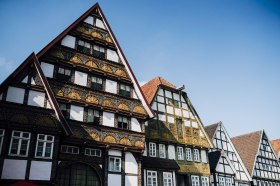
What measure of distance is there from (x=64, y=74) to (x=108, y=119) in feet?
13.4

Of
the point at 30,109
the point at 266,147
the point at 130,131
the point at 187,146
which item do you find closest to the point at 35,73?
the point at 30,109

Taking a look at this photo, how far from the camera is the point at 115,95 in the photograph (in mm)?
18875

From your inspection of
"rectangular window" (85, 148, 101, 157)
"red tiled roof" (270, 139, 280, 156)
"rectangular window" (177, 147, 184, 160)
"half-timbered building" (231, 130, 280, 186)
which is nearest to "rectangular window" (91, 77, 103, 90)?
"rectangular window" (85, 148, 101, 157)

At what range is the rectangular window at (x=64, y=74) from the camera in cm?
1736

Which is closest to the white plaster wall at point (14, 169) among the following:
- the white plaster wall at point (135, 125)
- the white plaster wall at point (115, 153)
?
the white plaster wall at point (115, 153)

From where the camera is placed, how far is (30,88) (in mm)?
15320

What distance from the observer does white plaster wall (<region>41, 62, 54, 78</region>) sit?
16.8 metres

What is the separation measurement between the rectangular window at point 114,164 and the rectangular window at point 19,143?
17.5 feet

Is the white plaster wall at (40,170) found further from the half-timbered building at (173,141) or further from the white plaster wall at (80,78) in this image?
the half-timbered building at (173,141)

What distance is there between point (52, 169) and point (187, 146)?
489 inches

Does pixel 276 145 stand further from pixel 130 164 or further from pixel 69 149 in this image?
pixel 69 149

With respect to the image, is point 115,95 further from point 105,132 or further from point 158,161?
point 158,161

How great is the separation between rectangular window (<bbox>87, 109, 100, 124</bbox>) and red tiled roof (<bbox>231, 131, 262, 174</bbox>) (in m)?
20.9

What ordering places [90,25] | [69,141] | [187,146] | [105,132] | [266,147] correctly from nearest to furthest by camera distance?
1. [69,141]
2. [105,132]
3. [90,25]
4. [187,146]
5. [266,147]
